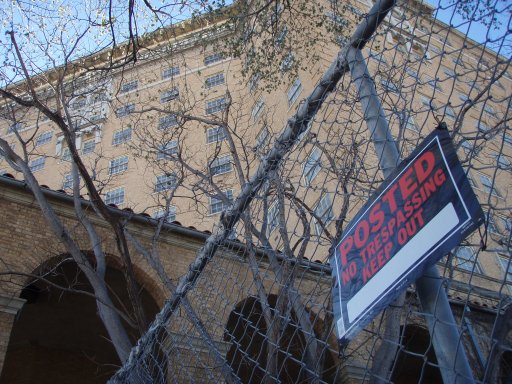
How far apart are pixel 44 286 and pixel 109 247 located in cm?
172

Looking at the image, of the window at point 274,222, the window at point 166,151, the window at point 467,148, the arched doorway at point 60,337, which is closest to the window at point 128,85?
the window at point 166,151

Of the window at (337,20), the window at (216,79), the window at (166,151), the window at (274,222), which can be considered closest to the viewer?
the window at (274,222)

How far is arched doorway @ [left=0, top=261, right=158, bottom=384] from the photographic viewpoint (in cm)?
989

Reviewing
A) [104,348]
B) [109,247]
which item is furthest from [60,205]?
[104,348]

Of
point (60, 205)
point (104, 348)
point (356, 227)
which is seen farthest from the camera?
point (104, 348)

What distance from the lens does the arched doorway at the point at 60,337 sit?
32.4 feet

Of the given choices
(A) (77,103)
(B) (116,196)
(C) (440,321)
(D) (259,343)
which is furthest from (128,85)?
(C) (440,321)

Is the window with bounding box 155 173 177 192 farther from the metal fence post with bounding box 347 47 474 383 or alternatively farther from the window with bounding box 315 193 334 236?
the metal fence post with bounding box 347 47 474 383

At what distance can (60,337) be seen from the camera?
10930 millimetres

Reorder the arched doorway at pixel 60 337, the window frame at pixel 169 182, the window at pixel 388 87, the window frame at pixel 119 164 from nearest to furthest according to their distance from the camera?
1. the window at pixel 388 87
2. the window frame at pixel 169 182
3. the arched doorway at pixel 60 337
4. the window frame at pixel 119 164

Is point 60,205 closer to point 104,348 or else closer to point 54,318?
point 54,318

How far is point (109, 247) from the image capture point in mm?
8906

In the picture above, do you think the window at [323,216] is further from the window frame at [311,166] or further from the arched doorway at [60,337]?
the arched doorway at [60,337]

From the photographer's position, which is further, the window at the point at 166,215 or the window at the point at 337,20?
the window at the point at 337,20
